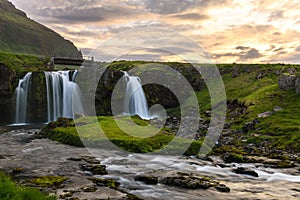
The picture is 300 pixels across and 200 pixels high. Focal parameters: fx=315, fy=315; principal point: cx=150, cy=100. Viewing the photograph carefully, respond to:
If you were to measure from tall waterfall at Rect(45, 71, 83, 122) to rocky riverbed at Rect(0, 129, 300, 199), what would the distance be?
39.1 meters

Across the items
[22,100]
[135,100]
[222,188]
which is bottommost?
[222,188]

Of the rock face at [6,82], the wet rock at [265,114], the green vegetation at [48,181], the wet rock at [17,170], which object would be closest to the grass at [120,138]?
the wet rock at [17,170]

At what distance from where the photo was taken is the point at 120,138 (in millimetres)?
38844

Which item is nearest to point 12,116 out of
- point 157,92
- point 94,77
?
point 94,77

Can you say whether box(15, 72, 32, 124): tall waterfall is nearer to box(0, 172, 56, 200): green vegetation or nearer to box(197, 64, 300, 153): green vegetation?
box(197, 64, 300, 153): green vegetation

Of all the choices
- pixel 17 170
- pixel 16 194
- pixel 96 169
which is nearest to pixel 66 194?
pixel 16 194

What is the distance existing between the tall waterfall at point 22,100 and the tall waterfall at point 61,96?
4951mm

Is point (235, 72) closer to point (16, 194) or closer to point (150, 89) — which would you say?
point (150, 89)

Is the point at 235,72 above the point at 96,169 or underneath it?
above

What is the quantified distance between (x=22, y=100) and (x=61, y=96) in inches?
349

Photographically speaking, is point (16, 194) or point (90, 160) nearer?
point (16, 194)

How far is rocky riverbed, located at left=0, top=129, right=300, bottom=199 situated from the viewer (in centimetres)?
1983

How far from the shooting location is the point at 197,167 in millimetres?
28891

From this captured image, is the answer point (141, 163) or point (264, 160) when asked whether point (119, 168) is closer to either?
point (141, 163)
